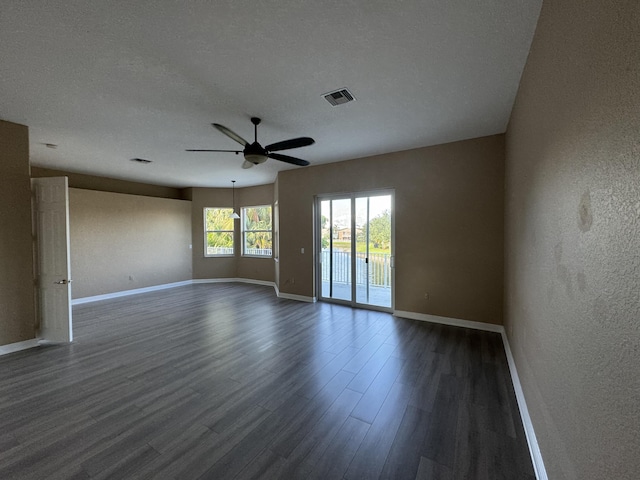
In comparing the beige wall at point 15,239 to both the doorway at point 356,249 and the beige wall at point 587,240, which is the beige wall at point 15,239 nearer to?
the doorway at point 356,249

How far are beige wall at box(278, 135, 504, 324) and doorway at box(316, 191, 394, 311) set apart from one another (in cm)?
22

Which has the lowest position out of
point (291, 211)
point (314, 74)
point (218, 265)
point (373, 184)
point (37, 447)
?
point (37, 447)

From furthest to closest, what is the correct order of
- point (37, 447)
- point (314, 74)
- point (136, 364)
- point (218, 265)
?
point (218, 265) → point (136, 364) → point (314, 74) → point (37, 447)

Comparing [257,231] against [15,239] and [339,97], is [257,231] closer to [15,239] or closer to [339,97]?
[15,239]

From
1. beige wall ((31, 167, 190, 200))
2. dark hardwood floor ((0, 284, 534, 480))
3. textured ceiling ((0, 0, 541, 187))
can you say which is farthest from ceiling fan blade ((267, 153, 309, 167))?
beige wall ((31, 167, 190, 200))

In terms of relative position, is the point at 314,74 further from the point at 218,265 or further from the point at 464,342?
the point at 218,265

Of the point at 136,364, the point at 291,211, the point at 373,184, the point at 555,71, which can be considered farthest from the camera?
the point at 291,211

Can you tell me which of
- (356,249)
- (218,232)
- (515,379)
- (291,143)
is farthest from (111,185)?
(515,379)

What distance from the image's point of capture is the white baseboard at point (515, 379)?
1613 mm

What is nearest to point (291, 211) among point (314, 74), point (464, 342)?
point (314, 74)

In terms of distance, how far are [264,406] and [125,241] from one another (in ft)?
21.1

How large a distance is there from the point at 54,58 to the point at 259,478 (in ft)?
11.6

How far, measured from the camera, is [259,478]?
157 cm

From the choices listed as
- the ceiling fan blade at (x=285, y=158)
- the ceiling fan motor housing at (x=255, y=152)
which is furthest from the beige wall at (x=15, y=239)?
the ceiling fan blade at (x=285, y=158)
